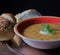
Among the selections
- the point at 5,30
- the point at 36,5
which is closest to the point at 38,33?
the point at 5,30

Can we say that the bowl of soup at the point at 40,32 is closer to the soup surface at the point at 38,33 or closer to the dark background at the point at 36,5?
the soup surface at the point at 38,33

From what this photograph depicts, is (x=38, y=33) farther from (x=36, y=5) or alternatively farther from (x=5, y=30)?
(x=36, y=5)

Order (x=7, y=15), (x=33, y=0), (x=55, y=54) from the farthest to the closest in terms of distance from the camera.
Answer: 1. (x=33, y=0)
2. (x=7, y=15)
3. (x=55, y=54)

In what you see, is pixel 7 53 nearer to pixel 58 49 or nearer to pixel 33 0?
pixel 58 49

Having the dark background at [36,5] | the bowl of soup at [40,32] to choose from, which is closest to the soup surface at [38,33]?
the bowl of soup at [40,32]

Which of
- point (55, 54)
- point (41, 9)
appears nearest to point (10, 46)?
point (55, 54)

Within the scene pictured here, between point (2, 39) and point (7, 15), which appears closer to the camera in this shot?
point (2, 39)

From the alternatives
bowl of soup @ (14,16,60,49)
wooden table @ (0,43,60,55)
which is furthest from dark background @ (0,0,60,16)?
wooden table @ (0,43,60,55)
